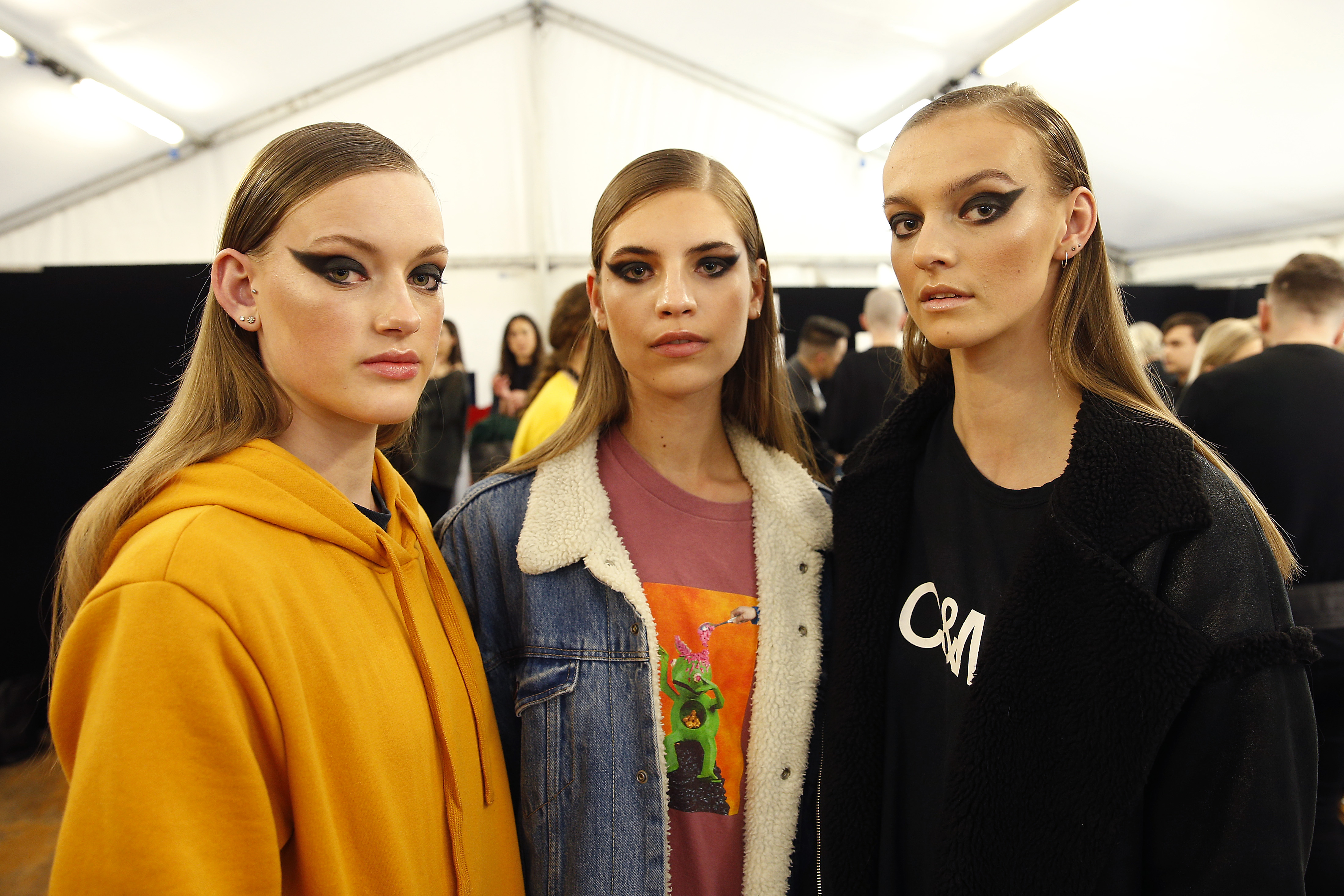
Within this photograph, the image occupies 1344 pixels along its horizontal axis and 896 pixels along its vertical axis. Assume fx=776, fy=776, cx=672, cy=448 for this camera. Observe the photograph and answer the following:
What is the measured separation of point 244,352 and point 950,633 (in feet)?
3.48

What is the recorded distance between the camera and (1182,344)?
520 cm

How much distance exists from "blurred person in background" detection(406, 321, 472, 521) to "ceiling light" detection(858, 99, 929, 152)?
4.79 meters

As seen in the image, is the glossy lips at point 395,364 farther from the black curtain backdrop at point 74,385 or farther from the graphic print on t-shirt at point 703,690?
the black curtain backdrop at point 74,385

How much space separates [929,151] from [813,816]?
42.0 inches

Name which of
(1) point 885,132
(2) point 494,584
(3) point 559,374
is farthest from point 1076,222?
(1) point 885,132

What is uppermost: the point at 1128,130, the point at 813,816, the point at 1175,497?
the point at 1128,130

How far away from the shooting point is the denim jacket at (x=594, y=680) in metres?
1.20

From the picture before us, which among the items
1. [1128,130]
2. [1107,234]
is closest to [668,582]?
[1128,130]

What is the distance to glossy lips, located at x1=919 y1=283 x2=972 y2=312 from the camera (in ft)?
3.63

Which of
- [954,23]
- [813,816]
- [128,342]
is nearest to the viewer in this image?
[813,816]

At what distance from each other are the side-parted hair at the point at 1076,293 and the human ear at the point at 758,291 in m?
0.44

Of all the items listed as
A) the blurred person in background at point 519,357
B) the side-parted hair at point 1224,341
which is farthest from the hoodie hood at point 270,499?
the blurred person in background at point 519,357

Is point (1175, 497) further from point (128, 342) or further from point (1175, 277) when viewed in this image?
point (1175, 277)

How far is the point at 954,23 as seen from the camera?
5812mm
